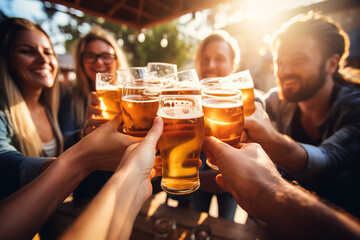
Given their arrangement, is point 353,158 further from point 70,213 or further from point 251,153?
point 70,213

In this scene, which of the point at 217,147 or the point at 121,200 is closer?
the point at 121,200

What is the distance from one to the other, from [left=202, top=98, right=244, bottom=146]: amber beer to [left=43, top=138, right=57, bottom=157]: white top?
2414 millimetres

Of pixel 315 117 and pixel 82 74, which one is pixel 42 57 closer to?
pixel 82 74

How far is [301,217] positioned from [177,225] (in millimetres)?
1269

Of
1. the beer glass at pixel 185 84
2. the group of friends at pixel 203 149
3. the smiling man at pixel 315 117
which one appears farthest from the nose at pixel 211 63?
the beer glass at pixel 185 84

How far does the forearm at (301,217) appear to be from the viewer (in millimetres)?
671

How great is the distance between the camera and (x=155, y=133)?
0.97 metres

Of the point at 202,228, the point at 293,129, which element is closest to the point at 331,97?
the point at 293,129

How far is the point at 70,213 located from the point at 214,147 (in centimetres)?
179

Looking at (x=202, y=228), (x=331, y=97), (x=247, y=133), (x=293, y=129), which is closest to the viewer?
(x=202, y=228)

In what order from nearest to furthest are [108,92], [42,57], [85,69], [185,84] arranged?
1. [185,84]
2. [108,92]
3. [42,57]
4. [85,69]

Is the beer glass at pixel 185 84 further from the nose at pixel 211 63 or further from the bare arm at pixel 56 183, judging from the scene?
the nose at pixel 211 63

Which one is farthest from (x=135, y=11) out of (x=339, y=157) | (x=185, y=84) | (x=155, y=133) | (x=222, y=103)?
(x=339, y=157)

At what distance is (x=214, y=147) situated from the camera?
3.52ft
